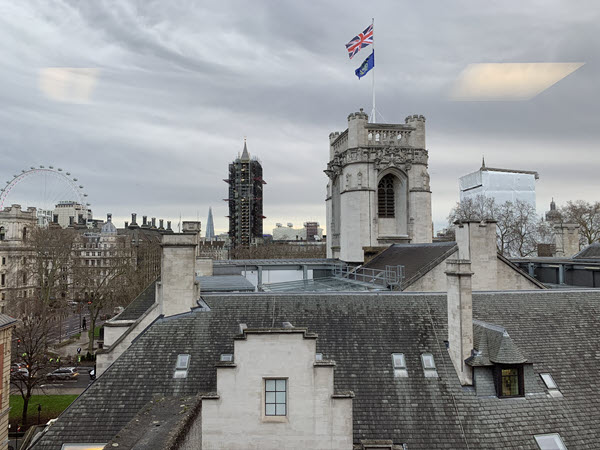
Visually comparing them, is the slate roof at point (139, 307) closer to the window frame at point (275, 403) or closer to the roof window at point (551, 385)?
the window frame at point (275, 403)

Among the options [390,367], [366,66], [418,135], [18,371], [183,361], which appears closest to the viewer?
[390,367]

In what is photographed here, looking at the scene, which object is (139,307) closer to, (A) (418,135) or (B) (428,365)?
(B) (428,365)

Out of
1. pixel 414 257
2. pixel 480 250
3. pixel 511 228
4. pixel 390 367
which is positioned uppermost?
pixel 511 228

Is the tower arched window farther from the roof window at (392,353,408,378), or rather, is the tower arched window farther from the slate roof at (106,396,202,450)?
the slate roof at (106,396,202,450)

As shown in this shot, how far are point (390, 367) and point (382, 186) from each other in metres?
24.6

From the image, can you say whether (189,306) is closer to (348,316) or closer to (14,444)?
(348,316)

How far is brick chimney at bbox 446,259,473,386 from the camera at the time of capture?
12477 mm

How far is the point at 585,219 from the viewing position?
6288cm

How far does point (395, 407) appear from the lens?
11.8m

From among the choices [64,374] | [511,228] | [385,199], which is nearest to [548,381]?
[385,199]

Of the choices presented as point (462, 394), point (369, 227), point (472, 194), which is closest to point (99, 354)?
point (462, 394)

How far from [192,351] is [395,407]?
A: 6423 millimetres

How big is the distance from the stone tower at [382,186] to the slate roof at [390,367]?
18.3m

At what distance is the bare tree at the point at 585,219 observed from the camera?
59.3 meters
